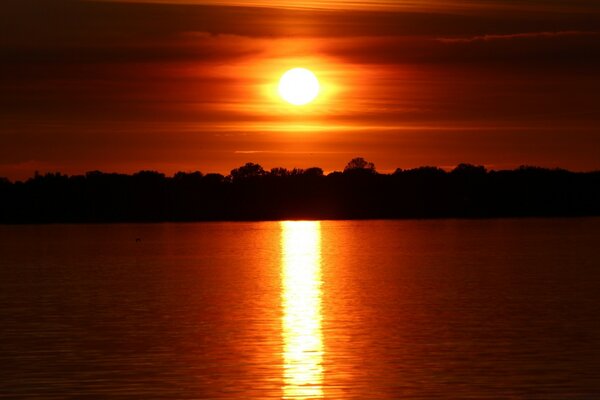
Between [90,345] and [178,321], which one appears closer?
[90,345]

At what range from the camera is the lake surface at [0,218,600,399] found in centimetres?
2936

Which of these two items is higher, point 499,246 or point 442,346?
point 499,246

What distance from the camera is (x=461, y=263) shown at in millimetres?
84188

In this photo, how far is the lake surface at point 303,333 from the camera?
2936cm

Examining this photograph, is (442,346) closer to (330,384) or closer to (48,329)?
(330,384)

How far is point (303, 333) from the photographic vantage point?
39938 millimetres

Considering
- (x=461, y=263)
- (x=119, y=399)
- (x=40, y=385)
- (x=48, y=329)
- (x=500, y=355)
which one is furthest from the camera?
(x=461, y=263)

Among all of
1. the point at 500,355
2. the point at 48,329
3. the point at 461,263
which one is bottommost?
the point at 500,355

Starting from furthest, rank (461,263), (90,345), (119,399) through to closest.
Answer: (461,263)
(90,345)
(119,399)

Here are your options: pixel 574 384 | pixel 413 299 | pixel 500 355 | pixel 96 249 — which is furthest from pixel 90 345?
pixel 96 249

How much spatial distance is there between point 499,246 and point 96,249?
41.6 m

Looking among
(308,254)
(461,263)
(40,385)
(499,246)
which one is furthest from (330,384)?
(499,246)

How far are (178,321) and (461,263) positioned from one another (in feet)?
143

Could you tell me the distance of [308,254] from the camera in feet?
361
